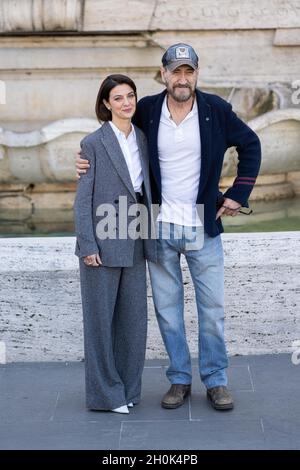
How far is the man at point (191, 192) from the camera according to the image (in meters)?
Result: 4.71

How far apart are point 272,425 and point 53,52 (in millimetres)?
3173

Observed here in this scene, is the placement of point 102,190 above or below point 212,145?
below

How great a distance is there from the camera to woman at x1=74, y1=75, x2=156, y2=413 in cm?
467

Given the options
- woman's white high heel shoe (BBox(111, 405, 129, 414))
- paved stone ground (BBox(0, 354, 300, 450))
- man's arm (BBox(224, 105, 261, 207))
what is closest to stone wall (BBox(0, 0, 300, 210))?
paved stone ground (BBox(0, 354, 300, 450))

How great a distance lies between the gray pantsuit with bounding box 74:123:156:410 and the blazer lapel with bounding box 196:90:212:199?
0.81 feet

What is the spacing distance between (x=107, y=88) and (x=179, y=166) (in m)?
0.46

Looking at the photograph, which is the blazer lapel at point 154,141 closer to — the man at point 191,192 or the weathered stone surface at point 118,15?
the man at point 191,192

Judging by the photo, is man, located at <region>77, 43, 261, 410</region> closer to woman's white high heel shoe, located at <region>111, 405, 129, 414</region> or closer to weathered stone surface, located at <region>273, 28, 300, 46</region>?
woman's white high heel shoe, located at <region>111, 405, 129, 414</region>

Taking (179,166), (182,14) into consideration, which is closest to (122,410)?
(179,166)

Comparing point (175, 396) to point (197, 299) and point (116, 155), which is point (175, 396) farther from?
point (116, 155)

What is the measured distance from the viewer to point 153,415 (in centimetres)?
492

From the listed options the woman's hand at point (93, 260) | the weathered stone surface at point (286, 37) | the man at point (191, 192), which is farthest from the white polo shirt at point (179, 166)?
the weathered stone surface at point (286, 37)
